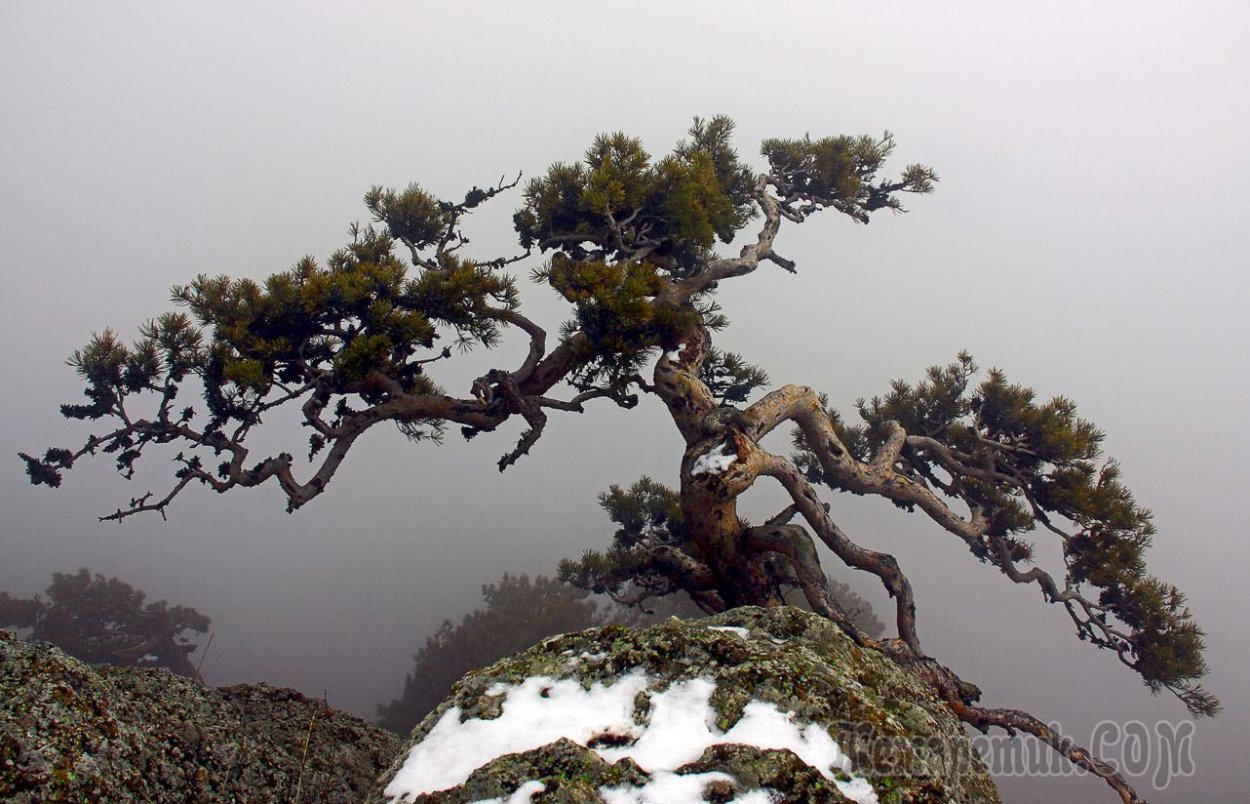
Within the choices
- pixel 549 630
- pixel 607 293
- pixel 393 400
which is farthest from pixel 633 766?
pixel 549 630

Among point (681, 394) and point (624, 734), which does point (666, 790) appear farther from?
point (681, 394)

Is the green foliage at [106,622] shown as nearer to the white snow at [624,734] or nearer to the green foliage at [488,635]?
the green foliage at [488,635]

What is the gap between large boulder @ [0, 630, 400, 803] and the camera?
10.6 ft

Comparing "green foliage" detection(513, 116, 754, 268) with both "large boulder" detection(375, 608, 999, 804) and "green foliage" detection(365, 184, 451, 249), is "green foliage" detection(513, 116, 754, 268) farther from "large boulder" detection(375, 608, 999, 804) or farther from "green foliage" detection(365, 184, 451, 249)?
"large boulder" detection(375, 608, 999, 804)

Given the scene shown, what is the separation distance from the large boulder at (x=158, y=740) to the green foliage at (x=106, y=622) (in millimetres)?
22166

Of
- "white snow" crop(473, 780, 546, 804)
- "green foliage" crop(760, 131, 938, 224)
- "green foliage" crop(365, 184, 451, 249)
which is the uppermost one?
"green foliage" crop(760, 131, 938, 224)

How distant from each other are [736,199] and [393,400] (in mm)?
6882

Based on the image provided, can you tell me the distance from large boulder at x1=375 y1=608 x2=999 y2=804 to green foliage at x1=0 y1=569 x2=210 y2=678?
24.9 metres

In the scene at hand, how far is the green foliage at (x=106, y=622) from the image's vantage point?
22766 millimetres

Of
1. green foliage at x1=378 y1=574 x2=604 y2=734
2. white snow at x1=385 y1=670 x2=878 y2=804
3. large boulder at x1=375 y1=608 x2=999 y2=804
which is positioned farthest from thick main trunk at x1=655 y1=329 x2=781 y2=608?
green foliage at x1=378 y1=574 x2=604 y2=734

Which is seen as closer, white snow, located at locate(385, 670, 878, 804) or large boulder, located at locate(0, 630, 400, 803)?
white snow, located at locate(385, 670, 878, 804)

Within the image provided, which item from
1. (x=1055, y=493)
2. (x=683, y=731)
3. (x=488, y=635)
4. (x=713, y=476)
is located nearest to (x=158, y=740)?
(x=683, y=731)

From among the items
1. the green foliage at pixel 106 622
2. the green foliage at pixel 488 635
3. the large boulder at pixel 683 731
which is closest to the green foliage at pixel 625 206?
the large boulder at pixel 683 731

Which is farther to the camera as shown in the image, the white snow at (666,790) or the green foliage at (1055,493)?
the green foliage at (1055,493)
